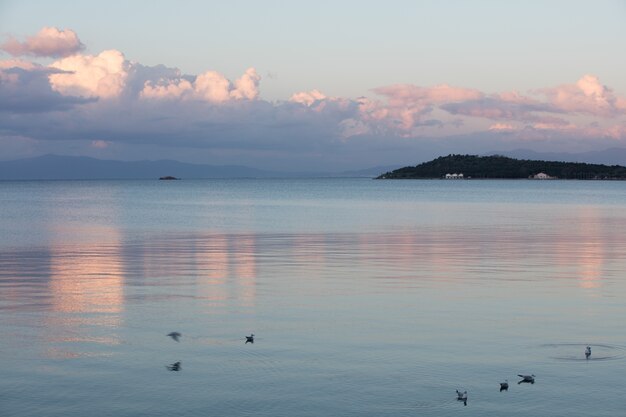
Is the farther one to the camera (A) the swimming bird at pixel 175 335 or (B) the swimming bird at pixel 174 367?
(A) the swimming bird at pixel 175 335

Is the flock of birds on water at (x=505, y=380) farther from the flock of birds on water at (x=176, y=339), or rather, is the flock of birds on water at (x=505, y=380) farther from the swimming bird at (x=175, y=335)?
the swimming bird at (x=175, y=335)

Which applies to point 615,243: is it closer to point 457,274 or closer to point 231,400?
point 457,274

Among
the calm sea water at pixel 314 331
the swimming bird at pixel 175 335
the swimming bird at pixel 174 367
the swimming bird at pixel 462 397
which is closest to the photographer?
the swimming bird at pixel 462 397

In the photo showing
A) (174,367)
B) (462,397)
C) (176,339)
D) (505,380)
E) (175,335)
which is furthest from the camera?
(175,335)

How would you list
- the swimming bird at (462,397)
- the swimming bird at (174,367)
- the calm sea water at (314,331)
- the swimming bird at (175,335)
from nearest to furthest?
the swimming bird at (462,397)
the calm sea water at (314,331)
the swimming bird at (174,367)
the swimming bird at (175,335)

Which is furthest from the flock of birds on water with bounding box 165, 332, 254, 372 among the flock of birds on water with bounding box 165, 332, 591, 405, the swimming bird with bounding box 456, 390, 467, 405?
the swimming bird with bounding box 456, 390, 467, 405

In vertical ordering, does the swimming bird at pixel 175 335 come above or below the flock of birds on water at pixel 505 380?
above

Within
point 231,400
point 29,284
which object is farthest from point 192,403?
point 29,284

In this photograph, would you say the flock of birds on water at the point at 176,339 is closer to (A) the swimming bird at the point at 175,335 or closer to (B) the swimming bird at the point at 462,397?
(A) the swimming bird at the point at 175,335

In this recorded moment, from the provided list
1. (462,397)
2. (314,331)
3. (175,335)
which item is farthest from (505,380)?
(175,335)

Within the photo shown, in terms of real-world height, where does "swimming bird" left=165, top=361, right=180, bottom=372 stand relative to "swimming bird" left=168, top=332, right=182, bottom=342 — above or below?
below

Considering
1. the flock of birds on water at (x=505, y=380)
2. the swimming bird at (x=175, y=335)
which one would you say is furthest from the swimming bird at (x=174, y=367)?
the swimming bird at (x=175, y=335)

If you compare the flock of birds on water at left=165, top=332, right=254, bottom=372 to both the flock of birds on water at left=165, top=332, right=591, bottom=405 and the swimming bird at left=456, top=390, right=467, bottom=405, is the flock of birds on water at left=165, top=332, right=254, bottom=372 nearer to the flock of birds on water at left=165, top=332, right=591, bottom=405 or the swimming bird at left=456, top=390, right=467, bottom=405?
the flock of birds on water at left=165, top=332, right=591, bottom=405

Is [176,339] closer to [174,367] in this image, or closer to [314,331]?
[174,367]
